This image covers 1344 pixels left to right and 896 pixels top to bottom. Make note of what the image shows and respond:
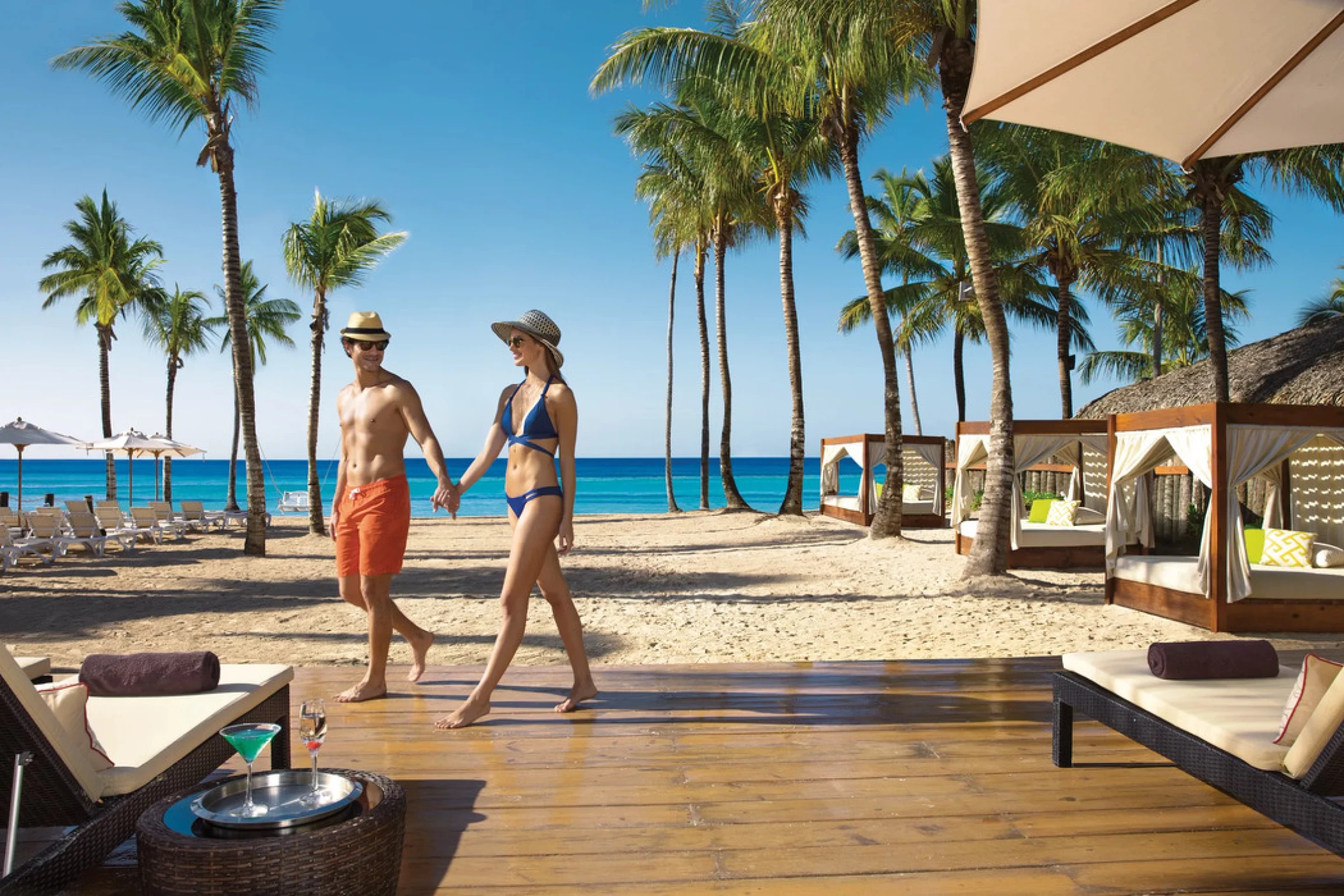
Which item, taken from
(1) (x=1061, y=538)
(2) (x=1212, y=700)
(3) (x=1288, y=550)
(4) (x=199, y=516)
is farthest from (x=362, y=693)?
(4) (x=199, y=516)

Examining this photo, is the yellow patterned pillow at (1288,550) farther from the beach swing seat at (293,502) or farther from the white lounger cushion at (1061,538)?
the beach swing seat at (293,502)

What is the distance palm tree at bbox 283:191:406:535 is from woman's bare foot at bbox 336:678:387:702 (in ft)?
49.9

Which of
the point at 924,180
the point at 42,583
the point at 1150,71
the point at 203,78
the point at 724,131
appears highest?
the point at 924,180

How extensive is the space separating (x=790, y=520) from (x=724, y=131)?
8.37m

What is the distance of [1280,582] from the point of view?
7.22 m

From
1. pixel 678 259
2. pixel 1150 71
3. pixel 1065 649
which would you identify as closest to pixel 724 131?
pixel 678 259

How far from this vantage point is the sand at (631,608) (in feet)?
23.0

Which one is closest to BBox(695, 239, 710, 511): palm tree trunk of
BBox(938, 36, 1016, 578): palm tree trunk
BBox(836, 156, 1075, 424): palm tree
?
BBox(836, 156, 1075, 424): palm tree

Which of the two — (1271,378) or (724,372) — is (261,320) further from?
(1271,378)

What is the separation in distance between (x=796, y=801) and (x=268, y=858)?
1.56 meters

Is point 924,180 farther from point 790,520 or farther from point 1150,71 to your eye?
point 1150,71

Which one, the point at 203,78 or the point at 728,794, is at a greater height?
the point at 203,78

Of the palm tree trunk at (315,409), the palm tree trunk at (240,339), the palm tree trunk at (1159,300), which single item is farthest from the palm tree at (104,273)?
the palm tree trunk at (1159,300)

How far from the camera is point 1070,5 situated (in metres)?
2.55
